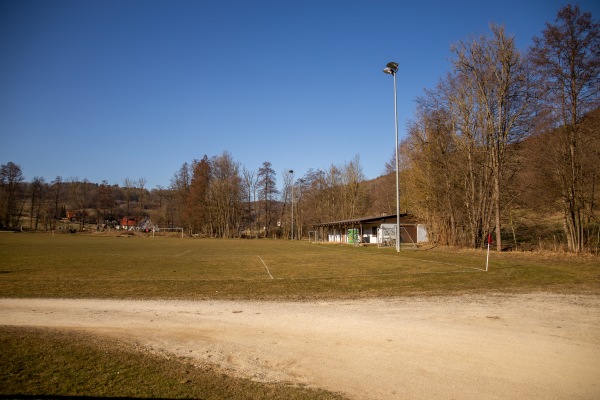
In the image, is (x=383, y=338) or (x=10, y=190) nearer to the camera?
(x=383, y=338)

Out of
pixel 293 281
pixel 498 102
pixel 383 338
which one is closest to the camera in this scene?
pixel 383 338

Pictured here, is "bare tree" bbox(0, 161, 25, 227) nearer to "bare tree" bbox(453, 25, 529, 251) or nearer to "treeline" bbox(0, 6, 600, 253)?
"treeline" bbox(0, 6, 600, 253)

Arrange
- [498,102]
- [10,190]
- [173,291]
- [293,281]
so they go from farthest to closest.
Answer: [10,190]
[498,102]
[293,281]
[173,291]

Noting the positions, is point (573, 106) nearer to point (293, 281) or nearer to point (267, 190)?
point (293, 281)

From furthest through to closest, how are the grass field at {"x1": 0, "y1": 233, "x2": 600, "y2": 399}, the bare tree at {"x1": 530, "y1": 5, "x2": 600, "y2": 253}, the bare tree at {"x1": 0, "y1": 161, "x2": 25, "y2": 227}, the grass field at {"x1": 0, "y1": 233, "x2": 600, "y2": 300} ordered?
the bare tree at {"x1": 0, "y1": 161, "x2": 25, "y2": 227} < the bare tree at {"x1": 530, "y1": 5, "x2": 600, "y2": 253} < the grass field at {"x1": 0, "y1": 233, "x2": 600, "y2": 300} < the grass field at {"x1": 0, "y1": 233, "x2": 600, "y2": 399}

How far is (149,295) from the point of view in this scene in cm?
1125

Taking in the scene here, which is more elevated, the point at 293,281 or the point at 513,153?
the point at 513,153

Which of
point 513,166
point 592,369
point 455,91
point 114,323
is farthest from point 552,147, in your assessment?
point 114,323

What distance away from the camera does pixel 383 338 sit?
662cm

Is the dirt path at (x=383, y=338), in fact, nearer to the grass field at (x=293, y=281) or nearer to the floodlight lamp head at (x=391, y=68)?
the grass field at (x=293, y=281)

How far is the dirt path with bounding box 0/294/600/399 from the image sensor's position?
15.7 feet

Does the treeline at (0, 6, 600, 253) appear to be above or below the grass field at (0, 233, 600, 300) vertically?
above

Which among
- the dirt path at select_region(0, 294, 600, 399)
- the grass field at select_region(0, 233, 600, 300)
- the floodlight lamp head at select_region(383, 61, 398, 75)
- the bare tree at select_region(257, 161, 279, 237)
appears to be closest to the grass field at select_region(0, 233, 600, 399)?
the grass field at select_region(0, 233, 600, 300)

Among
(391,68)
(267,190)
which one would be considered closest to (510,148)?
(391,68)
